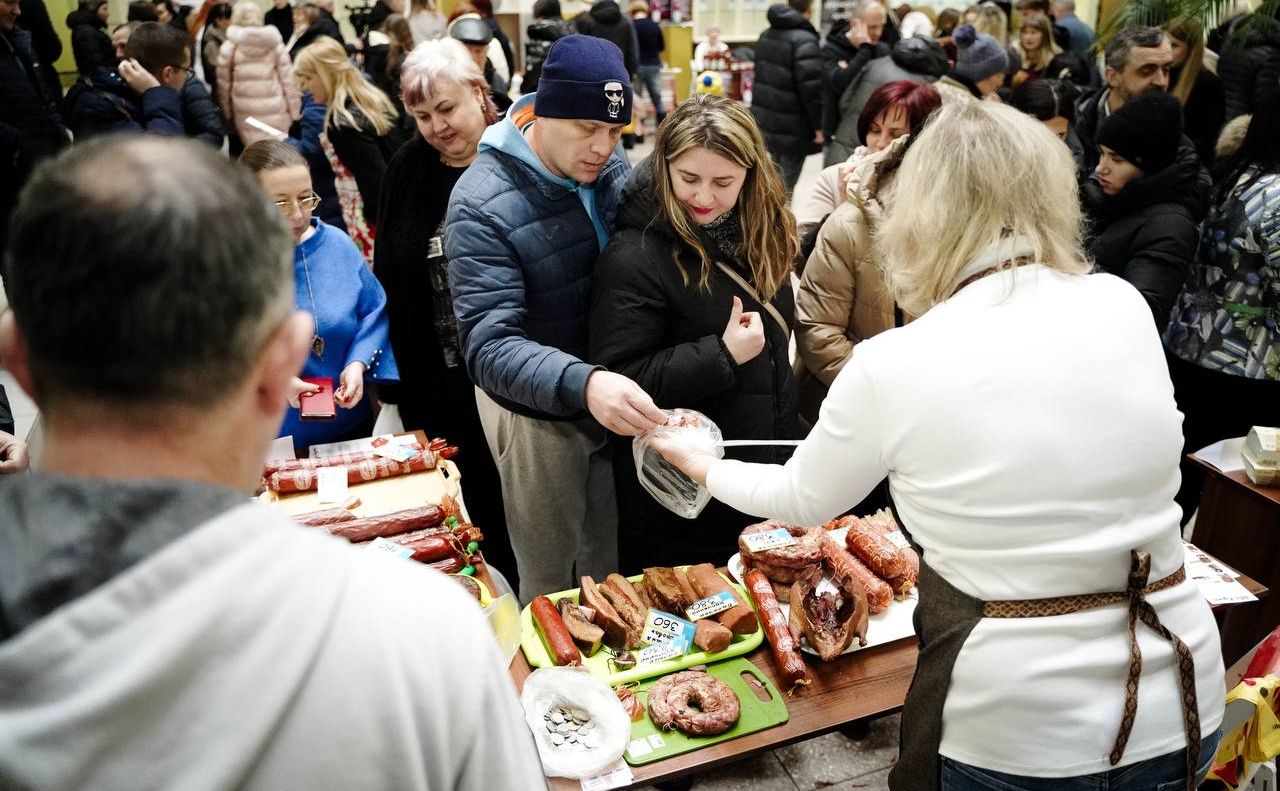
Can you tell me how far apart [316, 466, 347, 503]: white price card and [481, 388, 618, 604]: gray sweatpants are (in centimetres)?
44

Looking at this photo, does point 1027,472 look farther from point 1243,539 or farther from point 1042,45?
point 1042,45

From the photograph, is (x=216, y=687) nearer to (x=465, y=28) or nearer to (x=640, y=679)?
(x=640, y=679)

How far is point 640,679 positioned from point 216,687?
134 centimetres

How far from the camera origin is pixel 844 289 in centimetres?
296

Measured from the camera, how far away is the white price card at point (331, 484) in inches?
101

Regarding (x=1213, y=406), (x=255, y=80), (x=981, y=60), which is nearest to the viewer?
(x=1213, y=406)

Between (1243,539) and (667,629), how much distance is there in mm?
1913

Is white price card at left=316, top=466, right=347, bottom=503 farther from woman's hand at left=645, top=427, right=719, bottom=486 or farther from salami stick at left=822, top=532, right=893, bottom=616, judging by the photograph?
salami stick at left=822, top=532, right=893, bottom=616

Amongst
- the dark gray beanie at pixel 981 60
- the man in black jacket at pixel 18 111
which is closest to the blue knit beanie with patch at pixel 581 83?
the man in black jacket at pixel 18 111

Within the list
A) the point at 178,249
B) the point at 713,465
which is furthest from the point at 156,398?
the point at 713,465

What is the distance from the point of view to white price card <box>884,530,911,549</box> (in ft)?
7.59

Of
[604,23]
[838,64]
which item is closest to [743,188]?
[838,64]

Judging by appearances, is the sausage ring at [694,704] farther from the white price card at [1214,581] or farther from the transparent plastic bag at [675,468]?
the white price card at [1214,581]

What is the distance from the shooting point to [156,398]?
715 mm
